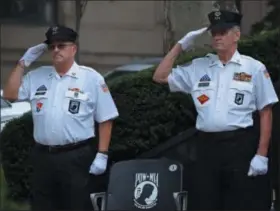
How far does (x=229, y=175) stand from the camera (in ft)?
16.1

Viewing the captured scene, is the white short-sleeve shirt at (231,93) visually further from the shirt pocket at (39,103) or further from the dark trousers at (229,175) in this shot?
the shirt pocket at (39,103)

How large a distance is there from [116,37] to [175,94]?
10.3 metres

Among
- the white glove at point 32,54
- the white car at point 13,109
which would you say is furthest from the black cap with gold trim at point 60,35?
the white car at point 13,109

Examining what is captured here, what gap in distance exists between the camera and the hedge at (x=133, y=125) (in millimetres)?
6117

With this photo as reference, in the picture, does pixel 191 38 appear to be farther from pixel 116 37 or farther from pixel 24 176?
pixel 116 37

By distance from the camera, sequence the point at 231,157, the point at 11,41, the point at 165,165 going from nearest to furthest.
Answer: the point at 231,157
the point at 165,165
the point at 11,41

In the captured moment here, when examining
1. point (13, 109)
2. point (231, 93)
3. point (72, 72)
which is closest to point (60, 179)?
point (72, 72)

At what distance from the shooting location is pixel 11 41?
15156 millimetres

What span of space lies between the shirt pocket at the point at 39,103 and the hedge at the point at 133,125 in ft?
3.52

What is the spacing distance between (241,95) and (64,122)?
123cm

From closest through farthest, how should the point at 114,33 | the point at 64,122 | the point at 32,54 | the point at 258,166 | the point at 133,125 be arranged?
the point at 258,166
the point at 64,122
the point at 32,54
the point at 133,125
the point at 114,33

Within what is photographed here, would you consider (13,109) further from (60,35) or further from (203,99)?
(203,99)

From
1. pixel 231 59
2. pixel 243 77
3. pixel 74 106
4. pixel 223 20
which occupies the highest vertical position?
pixel 223 20

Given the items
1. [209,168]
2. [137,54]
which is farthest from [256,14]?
[209,168]
